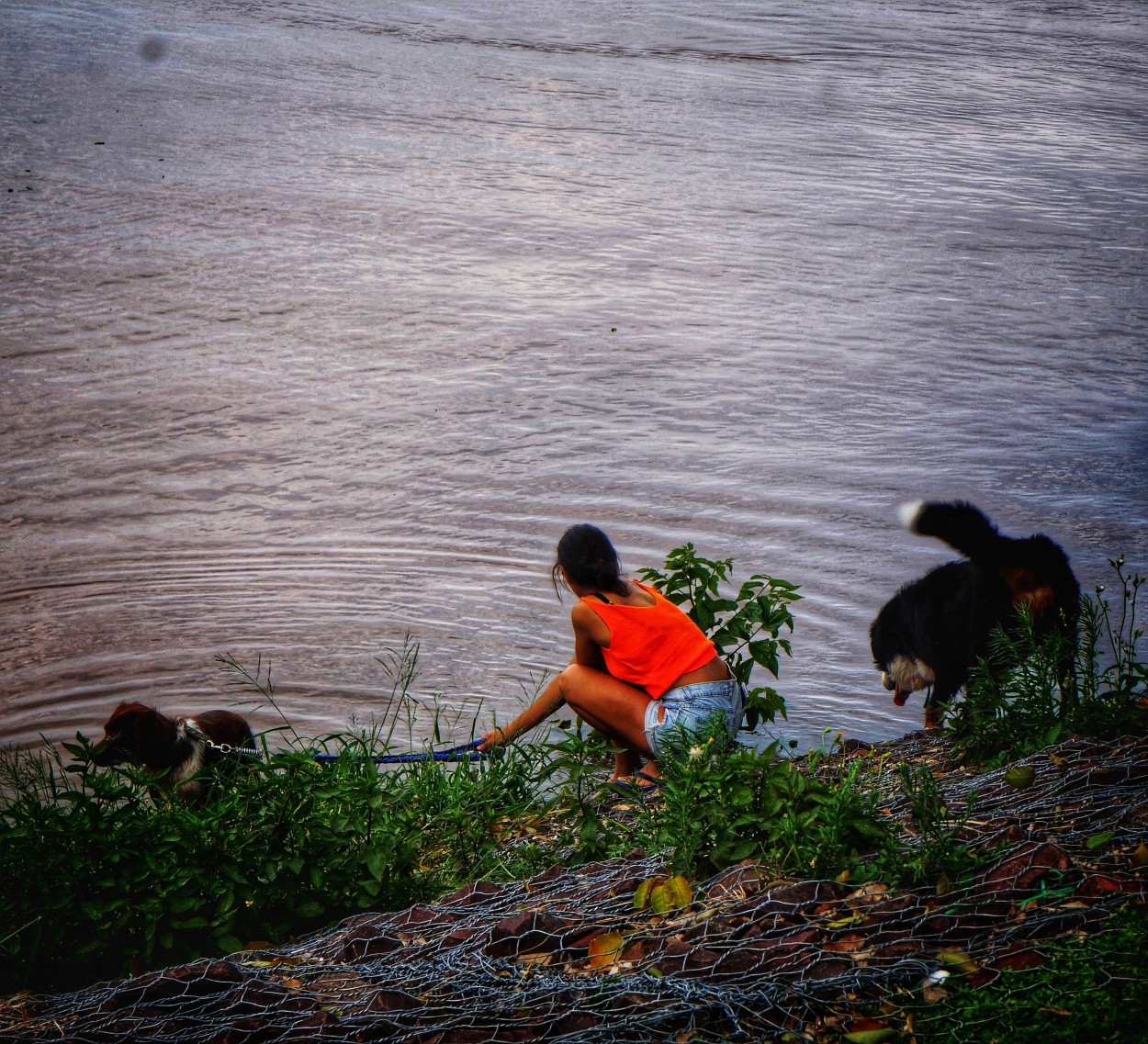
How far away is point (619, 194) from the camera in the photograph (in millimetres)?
13352

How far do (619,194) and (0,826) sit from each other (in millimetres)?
10718

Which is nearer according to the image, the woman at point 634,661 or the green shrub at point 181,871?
the green shrub at point 181,871

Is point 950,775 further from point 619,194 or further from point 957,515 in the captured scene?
point 619,194

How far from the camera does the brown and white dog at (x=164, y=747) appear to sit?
4.56 meters

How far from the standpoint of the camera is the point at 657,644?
499 cm

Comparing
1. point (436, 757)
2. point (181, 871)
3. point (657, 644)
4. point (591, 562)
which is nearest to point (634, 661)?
point (657, 644)

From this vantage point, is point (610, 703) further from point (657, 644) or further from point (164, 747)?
point (164, 747)

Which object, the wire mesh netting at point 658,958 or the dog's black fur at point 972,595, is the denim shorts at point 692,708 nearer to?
the dog's black fur at point 972,595

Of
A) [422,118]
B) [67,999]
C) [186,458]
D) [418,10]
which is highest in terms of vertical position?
[418,10]

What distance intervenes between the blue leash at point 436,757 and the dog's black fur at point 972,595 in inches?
77.8

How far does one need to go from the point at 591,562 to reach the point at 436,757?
3.36ft

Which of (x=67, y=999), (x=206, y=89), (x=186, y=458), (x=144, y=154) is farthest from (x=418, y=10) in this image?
(x=67, y=999)

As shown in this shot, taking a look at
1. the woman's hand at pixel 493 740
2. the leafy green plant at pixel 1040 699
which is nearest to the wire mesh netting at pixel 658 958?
the leafy green plant at pixel 1040 699

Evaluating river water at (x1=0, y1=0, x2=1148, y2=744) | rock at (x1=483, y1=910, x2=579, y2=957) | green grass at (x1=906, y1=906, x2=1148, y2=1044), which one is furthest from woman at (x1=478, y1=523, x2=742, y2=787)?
green grass at (x1=906, y1=906, x2=1148, y2=1044)
